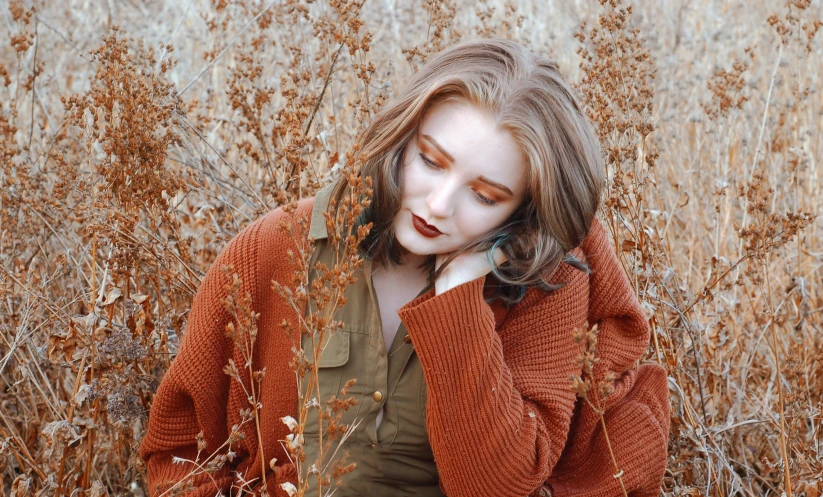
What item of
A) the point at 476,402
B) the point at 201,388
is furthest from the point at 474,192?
the point at 201,388

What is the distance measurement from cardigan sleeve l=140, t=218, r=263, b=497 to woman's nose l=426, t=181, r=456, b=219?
1.41 feet

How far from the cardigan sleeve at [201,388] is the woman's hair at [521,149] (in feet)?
0.91

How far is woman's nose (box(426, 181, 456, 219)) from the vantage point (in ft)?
5.55

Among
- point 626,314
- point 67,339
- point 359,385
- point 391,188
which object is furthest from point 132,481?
point 626,314

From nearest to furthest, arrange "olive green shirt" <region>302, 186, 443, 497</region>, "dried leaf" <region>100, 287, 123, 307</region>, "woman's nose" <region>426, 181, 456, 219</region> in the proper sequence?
"woman's nose" <region>426, 181, 456, 219</region> < "olive green shirt" <region>302, 186, 443, 497</region> < "dried leaf" <region>100, 287, 123, 307</region>

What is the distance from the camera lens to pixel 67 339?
2.05m

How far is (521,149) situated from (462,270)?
0.29m

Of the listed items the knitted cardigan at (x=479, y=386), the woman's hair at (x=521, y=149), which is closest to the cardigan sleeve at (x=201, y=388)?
the knitted cardigan at (x=479, y=386)

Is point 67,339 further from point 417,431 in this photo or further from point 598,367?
point 598,367

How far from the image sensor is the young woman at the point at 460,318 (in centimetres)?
172

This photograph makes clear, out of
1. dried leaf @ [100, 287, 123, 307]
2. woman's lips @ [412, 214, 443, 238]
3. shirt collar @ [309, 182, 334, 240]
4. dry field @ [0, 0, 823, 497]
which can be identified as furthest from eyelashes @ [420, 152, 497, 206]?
dried leaf @ [100, 287, 123, 307]

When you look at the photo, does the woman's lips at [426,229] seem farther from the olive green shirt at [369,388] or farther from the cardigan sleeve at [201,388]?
the cardigan sleeve at [201,388]

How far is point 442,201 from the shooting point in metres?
1.69

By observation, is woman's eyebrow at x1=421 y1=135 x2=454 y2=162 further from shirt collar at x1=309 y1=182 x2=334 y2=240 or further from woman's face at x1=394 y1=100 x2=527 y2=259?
shirt collar at x1=309 y1=182 x2=334 y2=240
